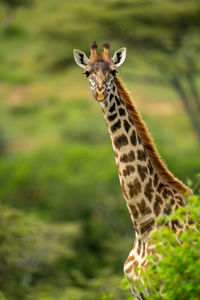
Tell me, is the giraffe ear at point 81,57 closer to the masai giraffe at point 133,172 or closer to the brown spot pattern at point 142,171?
the masai giraffe at point 133,172

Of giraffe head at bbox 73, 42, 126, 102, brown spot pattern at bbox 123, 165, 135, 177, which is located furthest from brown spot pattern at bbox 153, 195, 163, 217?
giraffe head at bbox 73, 42, 126, 102

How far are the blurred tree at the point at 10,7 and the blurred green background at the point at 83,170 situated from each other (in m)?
0.27

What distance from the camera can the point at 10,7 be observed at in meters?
63.8

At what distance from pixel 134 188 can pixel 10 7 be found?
56.1 metres

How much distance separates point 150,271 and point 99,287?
15.3 m

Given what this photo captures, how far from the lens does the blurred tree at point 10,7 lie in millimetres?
56109

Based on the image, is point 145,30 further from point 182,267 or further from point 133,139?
point 182,267

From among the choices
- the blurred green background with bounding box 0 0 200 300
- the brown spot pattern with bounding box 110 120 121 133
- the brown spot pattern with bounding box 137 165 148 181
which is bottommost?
the brown spot pattern with bounding box 137 165 148 181

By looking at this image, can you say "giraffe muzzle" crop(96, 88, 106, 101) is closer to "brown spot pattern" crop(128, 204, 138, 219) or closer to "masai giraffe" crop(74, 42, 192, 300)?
"masai giraffe" crop(74, 42, 192, 300)

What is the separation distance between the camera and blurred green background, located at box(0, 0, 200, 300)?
21.3 metres

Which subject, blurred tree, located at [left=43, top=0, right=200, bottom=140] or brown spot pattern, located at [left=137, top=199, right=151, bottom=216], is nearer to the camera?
brown spot pattern, located at [left=137, top=199, right=151, bottom=216]

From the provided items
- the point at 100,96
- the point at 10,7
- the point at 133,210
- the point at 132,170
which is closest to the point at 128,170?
the point at 132,170

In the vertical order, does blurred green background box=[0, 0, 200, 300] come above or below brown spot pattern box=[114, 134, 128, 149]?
above

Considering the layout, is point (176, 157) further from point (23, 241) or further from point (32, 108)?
point (32, 108)
